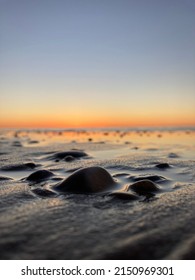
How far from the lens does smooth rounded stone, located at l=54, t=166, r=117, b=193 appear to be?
3842mm

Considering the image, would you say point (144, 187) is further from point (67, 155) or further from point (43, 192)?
point (67, 155)

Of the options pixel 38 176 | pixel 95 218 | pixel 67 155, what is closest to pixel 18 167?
pixel 38 176

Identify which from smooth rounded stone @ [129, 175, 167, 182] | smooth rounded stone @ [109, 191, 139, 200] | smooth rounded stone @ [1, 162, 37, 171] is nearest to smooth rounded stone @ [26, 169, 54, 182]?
smooth rounded stone @ [1, 162, 37, 171]

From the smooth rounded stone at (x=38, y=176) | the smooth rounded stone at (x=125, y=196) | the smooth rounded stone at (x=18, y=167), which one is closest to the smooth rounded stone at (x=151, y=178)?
the smooth rounded stone at (x=125, y=196)

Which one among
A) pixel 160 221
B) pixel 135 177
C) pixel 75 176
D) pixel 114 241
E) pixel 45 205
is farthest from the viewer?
pixel 135 177

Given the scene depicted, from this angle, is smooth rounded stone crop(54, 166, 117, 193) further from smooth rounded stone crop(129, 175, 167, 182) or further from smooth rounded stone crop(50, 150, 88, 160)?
smooth rounded stone crop(50, 150, 88, 160)

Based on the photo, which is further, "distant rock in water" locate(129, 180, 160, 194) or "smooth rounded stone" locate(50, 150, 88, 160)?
"smooth rounded stone" locate(50, 150, 88, 160)

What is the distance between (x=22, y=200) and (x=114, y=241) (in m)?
1.56

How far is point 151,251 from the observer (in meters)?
2.17

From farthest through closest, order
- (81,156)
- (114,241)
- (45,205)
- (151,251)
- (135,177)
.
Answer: (81,156)
(135,177)
(45,205)
(114,241)
(151,251)

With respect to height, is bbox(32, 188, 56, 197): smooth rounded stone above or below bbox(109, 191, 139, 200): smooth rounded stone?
below

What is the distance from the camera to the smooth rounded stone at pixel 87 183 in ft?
12.6
